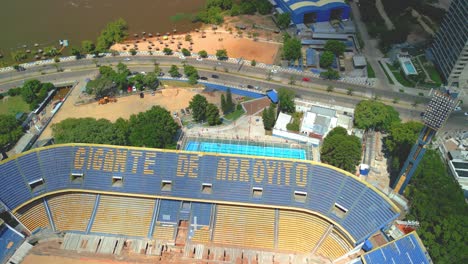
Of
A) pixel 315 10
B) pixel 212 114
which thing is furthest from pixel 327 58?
pixel 212 114

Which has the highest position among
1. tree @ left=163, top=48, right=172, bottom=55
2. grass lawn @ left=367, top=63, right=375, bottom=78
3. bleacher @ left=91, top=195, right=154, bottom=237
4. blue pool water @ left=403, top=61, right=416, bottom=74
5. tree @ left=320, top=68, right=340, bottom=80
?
blue pool water @ left=403, top=61, right=416, bottom=74

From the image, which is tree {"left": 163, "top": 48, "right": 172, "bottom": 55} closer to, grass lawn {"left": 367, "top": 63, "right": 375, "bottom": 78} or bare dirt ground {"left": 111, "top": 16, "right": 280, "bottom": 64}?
bare dirt ground {"left": 111, "top": 16, "right": 280, "bottom": 64}

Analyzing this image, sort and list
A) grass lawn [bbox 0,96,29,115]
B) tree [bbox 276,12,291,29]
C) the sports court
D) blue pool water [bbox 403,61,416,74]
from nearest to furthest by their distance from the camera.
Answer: the sports court
grass lawn [bbox 0,96,29,115]
blue pool water [bbox 403,61,416,74]
tree [bbox 276,12,291,29]

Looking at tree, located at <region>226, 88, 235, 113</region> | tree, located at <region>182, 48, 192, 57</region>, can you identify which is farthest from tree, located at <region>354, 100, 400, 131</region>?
tree, located at <region>182, 48, 192, 57</region>

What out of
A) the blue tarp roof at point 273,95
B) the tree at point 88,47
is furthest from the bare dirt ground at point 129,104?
the tree at point 88,47

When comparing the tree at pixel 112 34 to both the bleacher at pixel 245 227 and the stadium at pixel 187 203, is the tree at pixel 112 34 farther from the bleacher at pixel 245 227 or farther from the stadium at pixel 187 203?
the bleacher at pixel 245 227

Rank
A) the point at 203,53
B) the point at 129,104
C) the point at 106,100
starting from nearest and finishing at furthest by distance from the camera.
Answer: the point at 129,104 → the point at 106,100 → the point at 203,53

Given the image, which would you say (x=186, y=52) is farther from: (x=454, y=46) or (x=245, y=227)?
(x=454, y=46)
